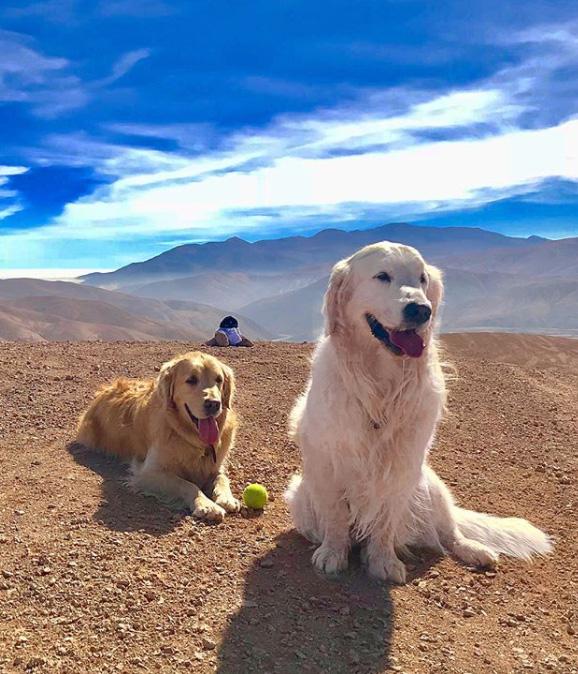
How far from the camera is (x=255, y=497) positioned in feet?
17.9

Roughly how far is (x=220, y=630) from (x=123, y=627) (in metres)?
0.49

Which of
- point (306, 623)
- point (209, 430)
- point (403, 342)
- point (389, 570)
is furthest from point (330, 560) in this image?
point (209, 430)

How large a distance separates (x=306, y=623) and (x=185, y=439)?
252 centimetres

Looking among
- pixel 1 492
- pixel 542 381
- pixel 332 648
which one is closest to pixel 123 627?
pixel 332 648

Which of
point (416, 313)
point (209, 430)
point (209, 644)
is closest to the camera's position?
point (209, 644)

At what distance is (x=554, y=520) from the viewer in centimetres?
557

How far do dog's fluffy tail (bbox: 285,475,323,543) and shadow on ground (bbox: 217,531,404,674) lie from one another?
0.25 m

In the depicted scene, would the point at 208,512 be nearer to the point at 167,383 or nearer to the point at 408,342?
the point at 167,383

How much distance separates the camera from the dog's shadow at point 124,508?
15.7 feet

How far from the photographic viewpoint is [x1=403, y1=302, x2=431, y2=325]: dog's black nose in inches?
141

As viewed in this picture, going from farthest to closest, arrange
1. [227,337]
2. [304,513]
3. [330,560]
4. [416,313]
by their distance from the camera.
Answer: [227,337], [304,513], [330,560], [416,313]

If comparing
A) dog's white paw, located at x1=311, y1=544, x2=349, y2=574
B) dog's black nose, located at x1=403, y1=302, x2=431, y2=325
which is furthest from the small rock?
dog's black nose, located at x1=403, y1=302, x2=431, y2=325

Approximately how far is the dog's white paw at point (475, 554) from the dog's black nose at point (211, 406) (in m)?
2.15

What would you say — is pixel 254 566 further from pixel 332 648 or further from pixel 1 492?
pixel 1 492
